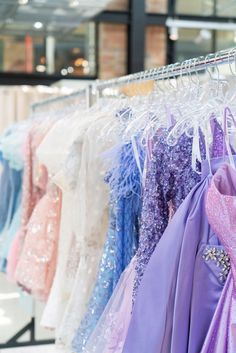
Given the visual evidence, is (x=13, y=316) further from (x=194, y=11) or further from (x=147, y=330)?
(x=194, y=11)

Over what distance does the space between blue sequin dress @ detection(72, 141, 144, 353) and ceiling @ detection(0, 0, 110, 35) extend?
4.72 meters

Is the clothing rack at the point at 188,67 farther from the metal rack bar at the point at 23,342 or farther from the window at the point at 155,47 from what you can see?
the window at the point at 155,47

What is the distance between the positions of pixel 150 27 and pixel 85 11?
1.86m

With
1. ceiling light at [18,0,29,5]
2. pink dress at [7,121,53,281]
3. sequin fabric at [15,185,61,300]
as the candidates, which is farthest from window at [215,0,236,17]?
sequin fabric at [15,185,61,300]

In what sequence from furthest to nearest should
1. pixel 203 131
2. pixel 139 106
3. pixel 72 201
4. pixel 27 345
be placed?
pixel 27 345, pixel 72 201, pixel 139 106, pixel 203 131

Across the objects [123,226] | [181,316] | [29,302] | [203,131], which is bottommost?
[29,302]

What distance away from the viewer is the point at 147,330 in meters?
1.41

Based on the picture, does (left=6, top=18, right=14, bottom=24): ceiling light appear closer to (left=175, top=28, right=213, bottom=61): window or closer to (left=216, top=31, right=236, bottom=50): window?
(left=175, top=28, right=213, bottom=61): window

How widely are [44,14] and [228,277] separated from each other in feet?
20.1

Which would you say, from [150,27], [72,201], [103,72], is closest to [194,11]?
[150,27]

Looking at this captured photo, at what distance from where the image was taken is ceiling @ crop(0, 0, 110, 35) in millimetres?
6496

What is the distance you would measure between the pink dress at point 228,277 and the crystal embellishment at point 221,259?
22 millimetres

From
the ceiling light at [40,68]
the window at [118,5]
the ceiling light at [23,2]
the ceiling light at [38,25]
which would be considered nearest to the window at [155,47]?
the window at [118,5]

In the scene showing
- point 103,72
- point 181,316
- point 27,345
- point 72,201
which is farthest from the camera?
point 103,72
